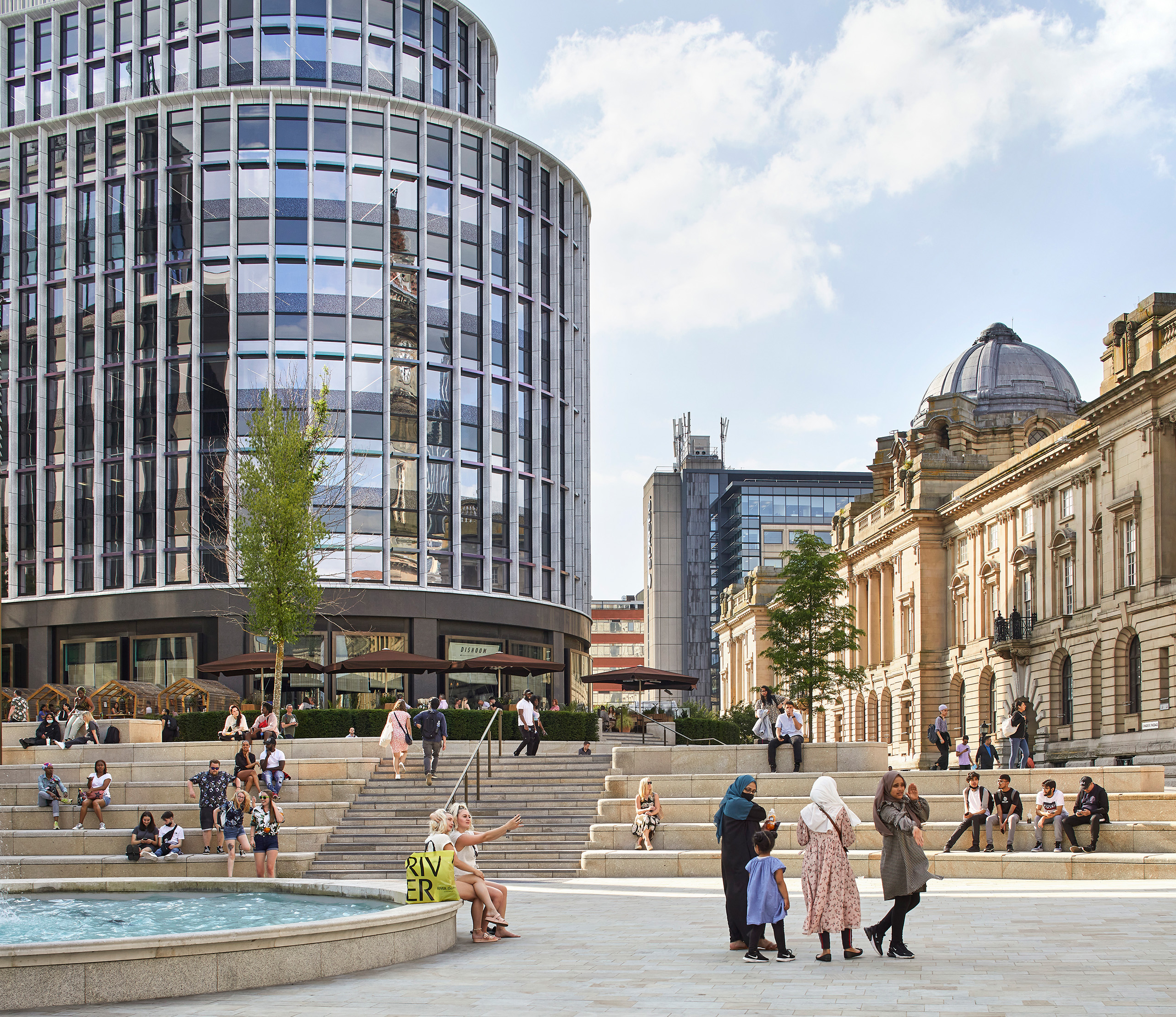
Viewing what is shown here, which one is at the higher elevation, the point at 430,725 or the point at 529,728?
the point at 430,725

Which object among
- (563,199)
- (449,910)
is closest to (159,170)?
(563,199)

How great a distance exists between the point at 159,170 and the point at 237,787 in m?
35.8

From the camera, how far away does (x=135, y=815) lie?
85.4ft

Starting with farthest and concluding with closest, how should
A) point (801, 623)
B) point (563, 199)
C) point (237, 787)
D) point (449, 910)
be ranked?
point (563, 199) < point (801, 623) < point (237, 787) < point (449, 910)

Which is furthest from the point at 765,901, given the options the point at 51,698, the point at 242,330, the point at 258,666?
the point at 242,330

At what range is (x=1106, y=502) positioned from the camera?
50.9 meters

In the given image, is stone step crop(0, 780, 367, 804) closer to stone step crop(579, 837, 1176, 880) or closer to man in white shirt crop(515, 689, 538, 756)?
man in white shirt crop(515, 689, 538, 756)

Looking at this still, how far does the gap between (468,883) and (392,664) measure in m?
23.0

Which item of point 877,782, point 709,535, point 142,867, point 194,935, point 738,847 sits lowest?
point 142,867

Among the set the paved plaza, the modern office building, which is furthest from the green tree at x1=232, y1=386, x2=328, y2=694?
the modern office building

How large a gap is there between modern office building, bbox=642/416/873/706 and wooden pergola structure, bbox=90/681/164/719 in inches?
3721

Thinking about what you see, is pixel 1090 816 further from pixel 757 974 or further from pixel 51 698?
pixel 51 698

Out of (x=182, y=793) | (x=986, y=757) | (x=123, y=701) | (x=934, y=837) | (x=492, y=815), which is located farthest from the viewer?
(x=123, y=701)

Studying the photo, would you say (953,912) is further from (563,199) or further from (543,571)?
(563,199)
